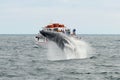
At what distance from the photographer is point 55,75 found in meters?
33.4

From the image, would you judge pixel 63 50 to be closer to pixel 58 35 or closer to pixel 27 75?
pixel 58 35

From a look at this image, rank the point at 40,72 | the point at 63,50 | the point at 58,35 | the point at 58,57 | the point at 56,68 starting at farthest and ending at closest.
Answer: the point at 58,57 → the point at 63,50 → the point at 58,35 → the point at 56,68 → the point at 40,72

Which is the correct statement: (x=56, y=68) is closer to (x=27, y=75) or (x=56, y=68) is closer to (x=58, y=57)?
(x=27, y=75)

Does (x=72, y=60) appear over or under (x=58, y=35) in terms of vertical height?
under

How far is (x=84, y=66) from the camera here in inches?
1625

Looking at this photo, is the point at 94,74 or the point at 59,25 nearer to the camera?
the point at 94,74

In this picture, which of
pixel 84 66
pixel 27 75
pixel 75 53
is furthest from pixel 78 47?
pixel 27 75

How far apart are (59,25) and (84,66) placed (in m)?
37.5

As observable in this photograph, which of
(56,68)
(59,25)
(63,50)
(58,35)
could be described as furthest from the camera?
(59,25)

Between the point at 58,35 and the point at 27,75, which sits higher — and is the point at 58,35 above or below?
above

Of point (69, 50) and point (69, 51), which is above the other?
point (69, 50)

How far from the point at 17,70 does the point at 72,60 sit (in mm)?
10914

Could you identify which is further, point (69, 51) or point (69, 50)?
point (69, 51)

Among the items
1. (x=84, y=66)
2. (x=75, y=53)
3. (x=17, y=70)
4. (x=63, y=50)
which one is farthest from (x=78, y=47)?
(x=17, y=70)
